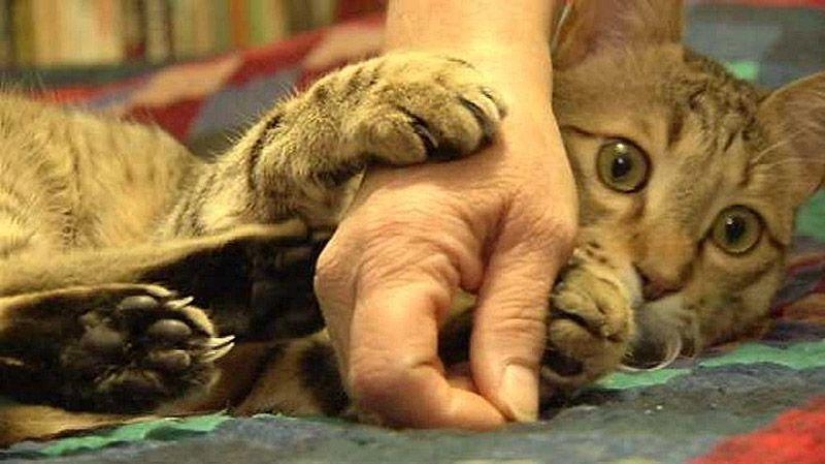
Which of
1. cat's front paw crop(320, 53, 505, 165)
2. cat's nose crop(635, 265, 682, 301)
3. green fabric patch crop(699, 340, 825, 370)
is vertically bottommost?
green fabric patch crop(699, 340, 825, 370)

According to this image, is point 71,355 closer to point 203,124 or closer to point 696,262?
point 696,262

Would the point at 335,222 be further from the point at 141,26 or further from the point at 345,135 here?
the point at 141,26

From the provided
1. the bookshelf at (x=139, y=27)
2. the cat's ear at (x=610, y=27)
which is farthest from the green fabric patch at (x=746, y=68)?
the bookshelf at (x=139, y=27)

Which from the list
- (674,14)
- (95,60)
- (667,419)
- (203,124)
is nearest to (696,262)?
(674,14)

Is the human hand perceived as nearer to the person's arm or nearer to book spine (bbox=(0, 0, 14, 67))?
the person's arm

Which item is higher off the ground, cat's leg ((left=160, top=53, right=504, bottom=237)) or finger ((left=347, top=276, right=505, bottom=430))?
cat's leg ((left=160, top=53, right=504, bottom=237))

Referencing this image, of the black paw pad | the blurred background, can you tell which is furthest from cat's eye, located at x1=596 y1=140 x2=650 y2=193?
the blurred background

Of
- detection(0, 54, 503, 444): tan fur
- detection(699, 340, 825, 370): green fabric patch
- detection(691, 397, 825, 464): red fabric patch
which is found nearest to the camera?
detection(691, 397, 825, 464): red fabric patch

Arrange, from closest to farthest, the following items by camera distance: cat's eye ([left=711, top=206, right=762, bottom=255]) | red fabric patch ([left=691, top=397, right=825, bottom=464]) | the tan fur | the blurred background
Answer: red fabric patch ([left=691, top=397, right=825, bottom=464]) < the tan fur < cat's eye ([left=711, top=206, right=762, bottom=255]) < the blurred background
